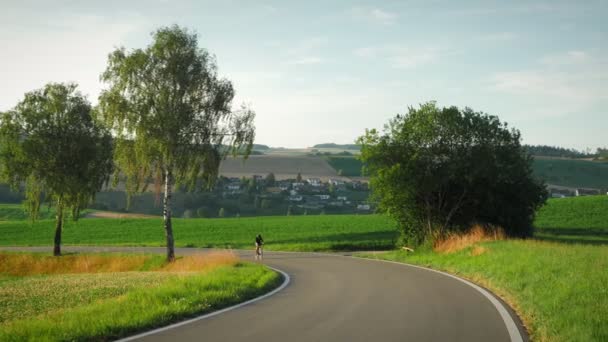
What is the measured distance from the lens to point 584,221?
51000 mm

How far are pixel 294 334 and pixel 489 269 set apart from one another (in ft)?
31.9

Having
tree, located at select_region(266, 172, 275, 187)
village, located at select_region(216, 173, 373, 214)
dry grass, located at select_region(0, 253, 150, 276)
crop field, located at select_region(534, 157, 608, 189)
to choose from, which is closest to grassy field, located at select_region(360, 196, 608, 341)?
dry grass, located at select_region(0, 253, 150, 276)

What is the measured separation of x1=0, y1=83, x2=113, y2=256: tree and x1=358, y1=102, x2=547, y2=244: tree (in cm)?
1857

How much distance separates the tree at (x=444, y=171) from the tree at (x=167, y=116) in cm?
807

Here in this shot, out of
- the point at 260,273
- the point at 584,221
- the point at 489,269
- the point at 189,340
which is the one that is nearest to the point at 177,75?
the point at 260,273

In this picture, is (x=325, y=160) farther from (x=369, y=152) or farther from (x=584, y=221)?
(x=369, y=152)

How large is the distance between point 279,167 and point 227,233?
76908mm

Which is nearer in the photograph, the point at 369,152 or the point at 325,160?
the point at 369,152

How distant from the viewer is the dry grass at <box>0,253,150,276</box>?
3123cm

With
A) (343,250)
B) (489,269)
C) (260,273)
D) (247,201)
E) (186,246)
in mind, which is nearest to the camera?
(489,269)

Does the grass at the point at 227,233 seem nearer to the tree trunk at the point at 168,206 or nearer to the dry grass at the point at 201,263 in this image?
the tree trunk at the point at 168,206

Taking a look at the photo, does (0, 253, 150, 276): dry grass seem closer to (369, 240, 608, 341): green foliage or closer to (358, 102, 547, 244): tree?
(358, 102, 547, 244): tree

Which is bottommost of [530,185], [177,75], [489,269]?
[489,269]

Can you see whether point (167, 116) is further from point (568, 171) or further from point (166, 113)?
point (568, 171)
